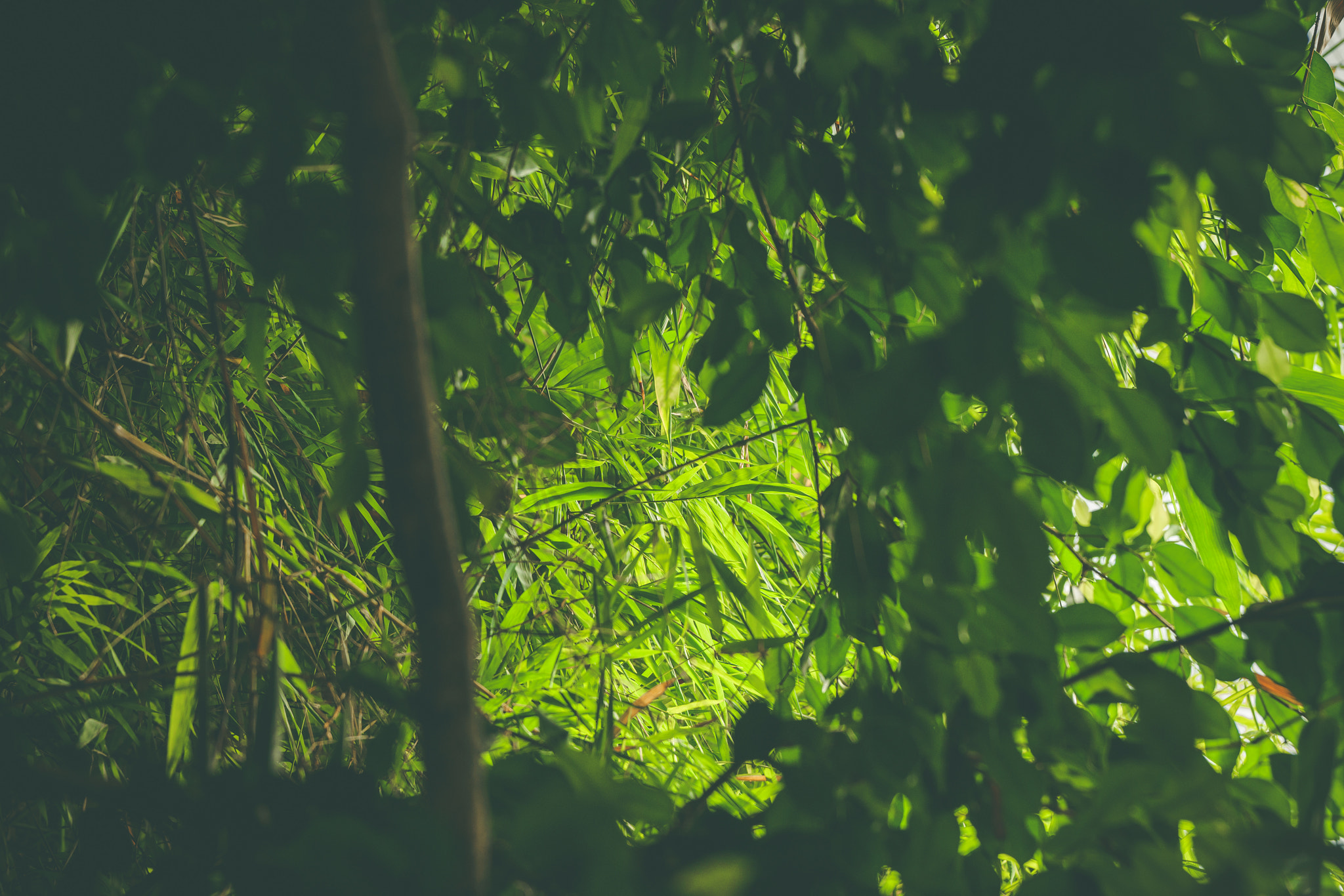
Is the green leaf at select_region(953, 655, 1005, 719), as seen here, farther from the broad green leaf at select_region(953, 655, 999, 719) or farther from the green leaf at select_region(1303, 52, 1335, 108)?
the green leaf at select_region(1303, 52, 1335, 108)

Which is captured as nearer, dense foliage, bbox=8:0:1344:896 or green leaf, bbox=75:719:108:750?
dense foliage, bbox=8:0:1344:896

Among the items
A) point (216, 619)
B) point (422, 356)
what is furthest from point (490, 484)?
point (216, 619)

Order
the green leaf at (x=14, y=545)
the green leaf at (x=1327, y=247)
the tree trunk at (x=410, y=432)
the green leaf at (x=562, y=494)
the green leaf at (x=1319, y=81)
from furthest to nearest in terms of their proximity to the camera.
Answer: the green leaf at (x=562, y=494), the green leaf at (x=1319, y=81), the green leaf at (x=1327, y=247), the green leaf at (x=14, y=545), the tree trunk at (x=410, y=432)

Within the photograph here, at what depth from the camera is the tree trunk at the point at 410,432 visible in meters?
0.23

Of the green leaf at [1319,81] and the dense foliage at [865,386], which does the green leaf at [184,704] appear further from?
the green leaf at [1319,81]

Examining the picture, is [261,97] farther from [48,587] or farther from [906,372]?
[48,587]

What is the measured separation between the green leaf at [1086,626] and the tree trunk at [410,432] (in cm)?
27

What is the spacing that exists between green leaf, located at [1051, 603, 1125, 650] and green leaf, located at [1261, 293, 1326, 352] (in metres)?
0.16

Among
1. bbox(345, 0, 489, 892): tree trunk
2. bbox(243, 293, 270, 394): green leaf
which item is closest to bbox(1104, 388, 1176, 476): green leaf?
bbox(345, 0, 489, 892): tree trunk

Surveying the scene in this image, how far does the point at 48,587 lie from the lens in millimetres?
729

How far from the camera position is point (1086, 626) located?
35 cm

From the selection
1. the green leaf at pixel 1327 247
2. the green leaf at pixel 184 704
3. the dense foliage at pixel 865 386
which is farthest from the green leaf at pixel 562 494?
the green leaf at pixel 1327 247

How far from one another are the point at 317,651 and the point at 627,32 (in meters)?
0.79

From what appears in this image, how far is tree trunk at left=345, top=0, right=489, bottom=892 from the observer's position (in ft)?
0.76
